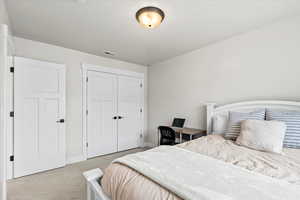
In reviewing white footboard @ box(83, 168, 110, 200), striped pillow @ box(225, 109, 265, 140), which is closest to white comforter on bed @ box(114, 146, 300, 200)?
white footboard @ box(83, 168, 110, 200)

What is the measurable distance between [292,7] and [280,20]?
26 cm

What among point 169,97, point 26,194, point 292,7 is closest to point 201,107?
point 169,97

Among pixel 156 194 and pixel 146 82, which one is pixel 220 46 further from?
pixel 156 194

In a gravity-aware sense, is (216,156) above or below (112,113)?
below

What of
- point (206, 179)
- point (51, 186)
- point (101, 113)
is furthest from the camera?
point (101, 113)

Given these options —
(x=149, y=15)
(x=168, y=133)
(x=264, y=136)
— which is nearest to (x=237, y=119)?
(x=264, y=136)

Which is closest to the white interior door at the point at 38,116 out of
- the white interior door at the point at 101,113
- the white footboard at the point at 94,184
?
the white interior door at the point at 101,113

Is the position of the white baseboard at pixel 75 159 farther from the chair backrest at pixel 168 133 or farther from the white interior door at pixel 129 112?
the chair backrest at pixel 168 133

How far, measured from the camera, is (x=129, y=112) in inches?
158

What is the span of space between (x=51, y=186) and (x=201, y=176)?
2340 millimetres

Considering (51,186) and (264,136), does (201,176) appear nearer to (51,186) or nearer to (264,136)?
(264,136)

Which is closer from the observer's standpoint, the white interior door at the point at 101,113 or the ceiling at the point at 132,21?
the ceiling at the point at 132,21

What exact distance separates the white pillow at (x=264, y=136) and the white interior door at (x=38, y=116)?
3.03 metres

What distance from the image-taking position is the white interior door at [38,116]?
246 centimetres
